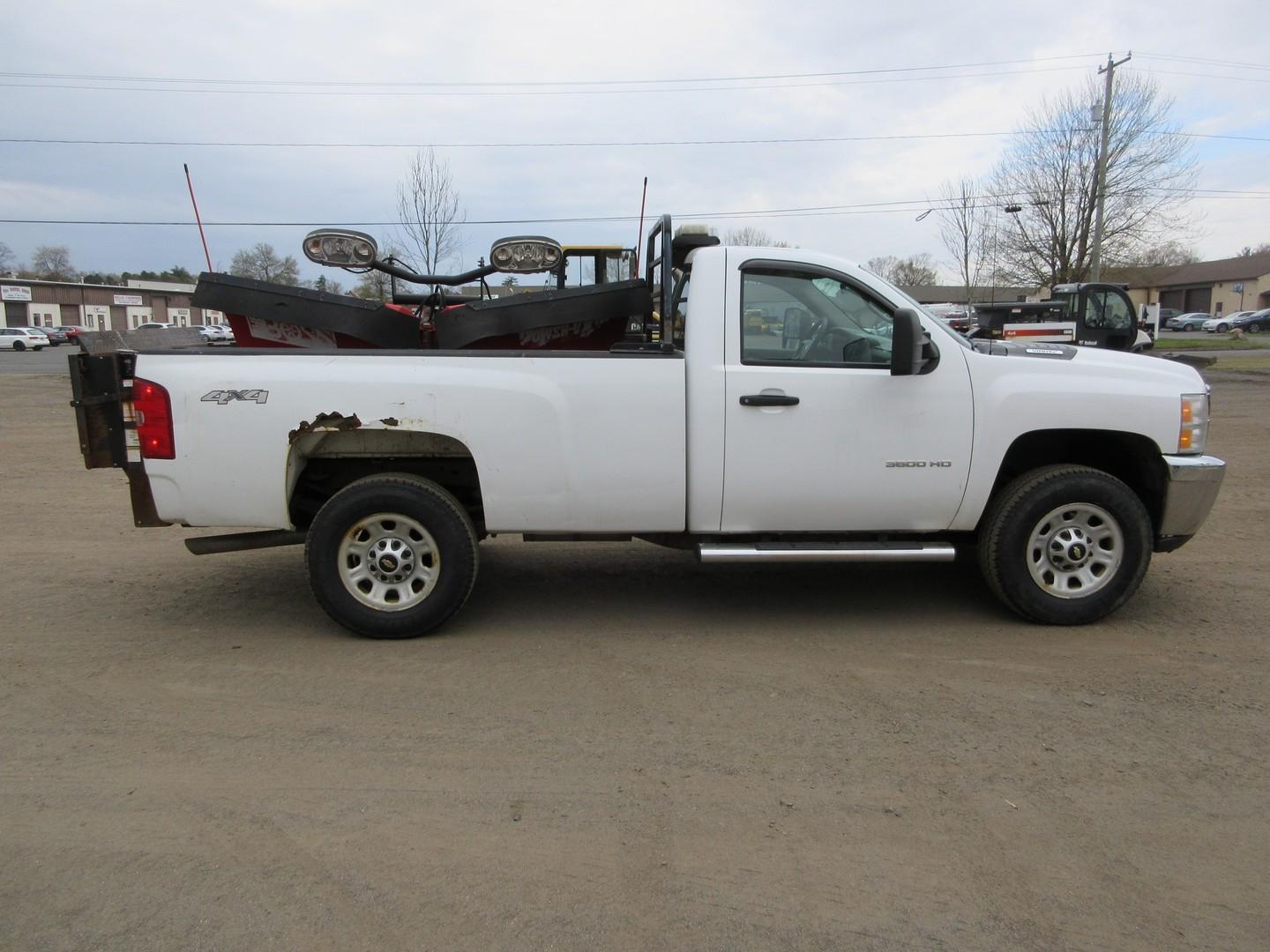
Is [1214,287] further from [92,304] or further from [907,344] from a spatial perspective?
[92,304]

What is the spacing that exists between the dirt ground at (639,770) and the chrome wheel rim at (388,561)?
289mm

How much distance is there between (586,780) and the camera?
12.0 feet

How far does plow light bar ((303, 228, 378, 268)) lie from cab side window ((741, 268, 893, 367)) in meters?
2.24

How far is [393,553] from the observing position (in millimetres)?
5129

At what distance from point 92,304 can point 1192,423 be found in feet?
295

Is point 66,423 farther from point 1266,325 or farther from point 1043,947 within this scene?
point 1266,325

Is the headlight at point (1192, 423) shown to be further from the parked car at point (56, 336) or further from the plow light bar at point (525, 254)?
the parked car at point (56, 336)

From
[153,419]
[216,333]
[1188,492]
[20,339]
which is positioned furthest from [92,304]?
[1188,492]

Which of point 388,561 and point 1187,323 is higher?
point 1187,323

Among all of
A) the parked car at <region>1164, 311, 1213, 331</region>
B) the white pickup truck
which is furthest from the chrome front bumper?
the parked car at <region>1164, 311, 1213, 331</region>

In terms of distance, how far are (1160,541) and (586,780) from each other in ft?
12.5

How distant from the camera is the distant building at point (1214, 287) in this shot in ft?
251

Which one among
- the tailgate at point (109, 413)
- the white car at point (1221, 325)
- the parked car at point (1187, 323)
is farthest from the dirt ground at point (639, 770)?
the parked car at point (1187, 323)

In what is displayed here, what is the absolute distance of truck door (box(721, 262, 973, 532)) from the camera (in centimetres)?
511
